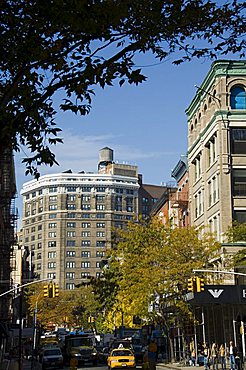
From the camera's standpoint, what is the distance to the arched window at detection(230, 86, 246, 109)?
224 ft

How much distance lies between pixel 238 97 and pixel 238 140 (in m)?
4.37

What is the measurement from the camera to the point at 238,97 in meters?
68.6

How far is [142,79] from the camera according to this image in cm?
1240

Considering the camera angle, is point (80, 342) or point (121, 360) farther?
point (80, 342)

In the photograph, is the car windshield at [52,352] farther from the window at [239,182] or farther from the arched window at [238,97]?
the arched window at [238,97]

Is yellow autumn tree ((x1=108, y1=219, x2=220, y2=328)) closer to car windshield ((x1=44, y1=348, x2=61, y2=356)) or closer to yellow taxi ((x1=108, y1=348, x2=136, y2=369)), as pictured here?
car windshield ((x1=44, y1=348, x2=61, y2=356))

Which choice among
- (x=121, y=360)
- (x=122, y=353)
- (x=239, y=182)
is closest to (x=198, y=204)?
(x=239, y=182)

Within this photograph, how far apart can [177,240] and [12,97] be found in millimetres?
47451

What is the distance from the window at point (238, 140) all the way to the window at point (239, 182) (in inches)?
76.1

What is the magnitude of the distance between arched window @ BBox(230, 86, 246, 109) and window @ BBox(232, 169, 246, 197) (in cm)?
642

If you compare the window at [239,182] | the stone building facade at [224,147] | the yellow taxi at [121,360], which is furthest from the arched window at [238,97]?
the yellow taxi at [121,360]

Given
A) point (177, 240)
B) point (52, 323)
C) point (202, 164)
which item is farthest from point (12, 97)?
point (52, 323)

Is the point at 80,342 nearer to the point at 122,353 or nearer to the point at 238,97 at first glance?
the point at 122,353

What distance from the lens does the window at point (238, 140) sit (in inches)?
2645
